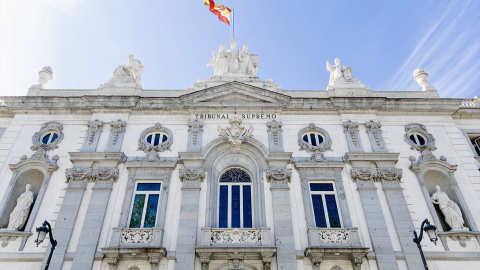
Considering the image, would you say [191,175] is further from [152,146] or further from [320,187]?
[320,187]

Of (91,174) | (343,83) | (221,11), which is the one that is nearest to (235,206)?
(91,174)

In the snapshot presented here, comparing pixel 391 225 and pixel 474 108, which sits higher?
pixel 474 108

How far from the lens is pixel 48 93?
19.9m

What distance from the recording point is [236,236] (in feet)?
46.9

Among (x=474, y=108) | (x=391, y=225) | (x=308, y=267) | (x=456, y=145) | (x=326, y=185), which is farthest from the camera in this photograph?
(x=474, y=108)

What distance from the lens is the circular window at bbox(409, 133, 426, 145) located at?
715 inches

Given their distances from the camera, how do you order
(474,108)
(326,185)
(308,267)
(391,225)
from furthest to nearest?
(474,108), (326,185), (391,225), (308,267)

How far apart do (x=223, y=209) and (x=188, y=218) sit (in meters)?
1.80

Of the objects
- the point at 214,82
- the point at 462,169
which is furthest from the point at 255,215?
the point at 462,169

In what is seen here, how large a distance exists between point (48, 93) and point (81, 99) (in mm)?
2691

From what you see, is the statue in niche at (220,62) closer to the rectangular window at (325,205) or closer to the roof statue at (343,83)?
the roof statue at (343,83)

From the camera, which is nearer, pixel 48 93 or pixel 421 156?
pixel 421 156

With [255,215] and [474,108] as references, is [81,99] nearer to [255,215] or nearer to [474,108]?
[255,215]

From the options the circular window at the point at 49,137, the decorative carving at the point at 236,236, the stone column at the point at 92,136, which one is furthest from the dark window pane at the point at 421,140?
the circular window at the point at 49,137
